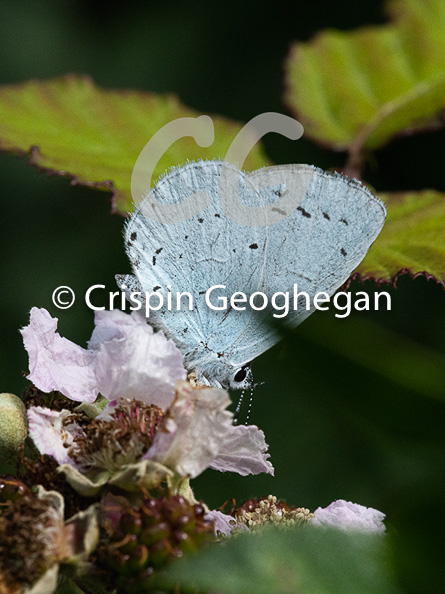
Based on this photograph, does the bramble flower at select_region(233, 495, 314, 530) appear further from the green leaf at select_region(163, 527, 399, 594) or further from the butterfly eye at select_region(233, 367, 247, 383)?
the green leaf at select_region(163, 527, 399, 594)

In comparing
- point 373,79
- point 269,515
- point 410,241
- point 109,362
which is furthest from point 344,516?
point 373,79

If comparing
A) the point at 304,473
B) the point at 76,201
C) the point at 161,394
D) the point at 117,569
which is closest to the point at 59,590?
the point at 117,569

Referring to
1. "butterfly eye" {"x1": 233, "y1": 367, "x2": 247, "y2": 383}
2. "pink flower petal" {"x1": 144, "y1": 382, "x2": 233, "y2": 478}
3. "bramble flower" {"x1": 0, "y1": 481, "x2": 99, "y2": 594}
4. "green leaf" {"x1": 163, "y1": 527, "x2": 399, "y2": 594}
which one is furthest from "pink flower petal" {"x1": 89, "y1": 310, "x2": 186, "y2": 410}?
"green leaf" {"x1": 163, "y1": 527, "x2": 399, "y2": 594}

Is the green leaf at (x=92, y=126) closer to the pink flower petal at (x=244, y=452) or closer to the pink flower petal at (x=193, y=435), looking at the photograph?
the pink flower petal at (x=244, y=452)

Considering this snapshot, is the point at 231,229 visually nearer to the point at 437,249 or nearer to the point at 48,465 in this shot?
the point at 437,249

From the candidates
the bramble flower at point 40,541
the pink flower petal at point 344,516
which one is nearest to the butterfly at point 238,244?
the pink flower petal at point 344,516

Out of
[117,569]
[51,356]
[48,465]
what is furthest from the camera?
[51,356]

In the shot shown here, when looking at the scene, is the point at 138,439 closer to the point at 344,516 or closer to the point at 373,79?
the point at 344,516

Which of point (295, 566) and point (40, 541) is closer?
point (295, 566)
